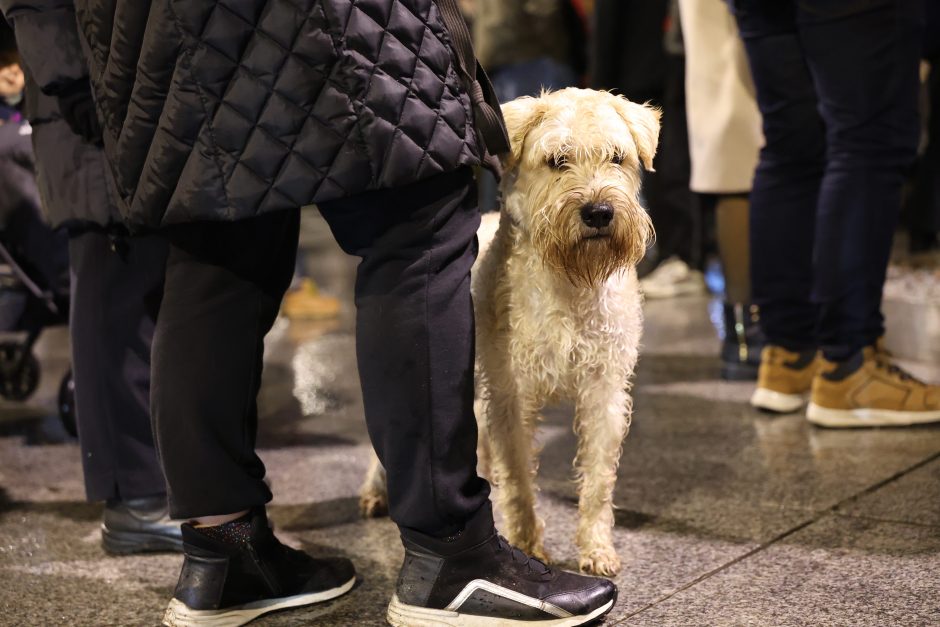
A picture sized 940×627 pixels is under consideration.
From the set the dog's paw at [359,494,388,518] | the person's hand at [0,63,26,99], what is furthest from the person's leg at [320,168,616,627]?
the person's hand at [0,63,26,99]

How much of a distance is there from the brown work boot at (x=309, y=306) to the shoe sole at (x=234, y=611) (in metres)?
4.12

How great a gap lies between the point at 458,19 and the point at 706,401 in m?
2.27

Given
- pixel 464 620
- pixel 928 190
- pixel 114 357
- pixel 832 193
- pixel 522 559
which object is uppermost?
pixel 928 190

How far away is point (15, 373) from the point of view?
4.18m

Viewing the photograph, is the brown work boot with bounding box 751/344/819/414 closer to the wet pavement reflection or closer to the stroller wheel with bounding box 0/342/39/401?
the wet pavement reflection

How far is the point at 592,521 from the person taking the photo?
2467 mm

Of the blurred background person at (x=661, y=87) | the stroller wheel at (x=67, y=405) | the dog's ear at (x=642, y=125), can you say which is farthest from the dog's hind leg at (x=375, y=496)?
the blurred background person at (x=661, y=87)

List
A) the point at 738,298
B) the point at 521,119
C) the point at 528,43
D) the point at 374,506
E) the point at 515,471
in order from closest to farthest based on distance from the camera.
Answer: the point at 521,119, the point at 515,471, the point at 374,506, the point at 738,298, the point at 528,43

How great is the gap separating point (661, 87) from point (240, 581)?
Answer: 5074 millimetres

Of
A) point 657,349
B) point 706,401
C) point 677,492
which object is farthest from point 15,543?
point 657,349

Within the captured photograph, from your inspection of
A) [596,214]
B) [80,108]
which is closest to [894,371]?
[596,214]

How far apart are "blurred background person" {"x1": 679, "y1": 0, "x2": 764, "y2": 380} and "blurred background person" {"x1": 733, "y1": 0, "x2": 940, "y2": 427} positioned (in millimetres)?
403

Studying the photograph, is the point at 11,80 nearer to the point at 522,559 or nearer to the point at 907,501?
the point at 522,559

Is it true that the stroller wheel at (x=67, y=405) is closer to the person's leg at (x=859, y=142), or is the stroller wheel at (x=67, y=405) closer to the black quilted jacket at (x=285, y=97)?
the black quilted jacket at (x=285, y=97)
